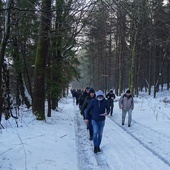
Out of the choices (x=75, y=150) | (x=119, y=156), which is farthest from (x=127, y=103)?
(x=119, y=156)

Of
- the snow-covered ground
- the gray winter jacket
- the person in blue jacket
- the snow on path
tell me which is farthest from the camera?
the gray winter jacket

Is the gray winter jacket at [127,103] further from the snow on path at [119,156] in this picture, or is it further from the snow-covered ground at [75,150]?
the snow on path at [119,156]

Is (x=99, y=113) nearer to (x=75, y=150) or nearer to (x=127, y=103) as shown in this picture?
(x=75, y=150)

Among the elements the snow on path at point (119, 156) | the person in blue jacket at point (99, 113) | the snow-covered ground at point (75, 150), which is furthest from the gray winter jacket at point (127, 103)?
the person in blue jacket at point (99, 113)

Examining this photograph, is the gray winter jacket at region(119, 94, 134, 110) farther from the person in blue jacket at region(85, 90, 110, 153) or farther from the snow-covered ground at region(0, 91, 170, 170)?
the person in blue jacket at region(85, 90, 110, 153)

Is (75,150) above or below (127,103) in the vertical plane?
below

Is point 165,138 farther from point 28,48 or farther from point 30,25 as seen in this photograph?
point 28,48

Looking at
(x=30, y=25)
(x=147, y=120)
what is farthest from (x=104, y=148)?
(x=30, y=25)

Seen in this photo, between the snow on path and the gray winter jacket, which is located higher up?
the gray winter jacket

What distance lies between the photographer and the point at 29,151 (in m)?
7.38

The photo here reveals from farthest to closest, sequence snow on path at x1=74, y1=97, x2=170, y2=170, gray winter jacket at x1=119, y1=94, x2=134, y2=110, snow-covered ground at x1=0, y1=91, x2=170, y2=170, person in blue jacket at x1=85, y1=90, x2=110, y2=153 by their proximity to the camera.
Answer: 1. gray winter jacket at x1=119, y1=94, x2=134, y2=110
2. person in blue jacket at x1=85, y1=90, x2=110, y2=153
3. snow on path at x1=74, y1=97, x2=170, y2=170
4. snow-covered ground at x1=0, y1=91, x2=170, y2=170

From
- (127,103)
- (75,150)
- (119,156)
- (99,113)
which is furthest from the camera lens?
(127,103)

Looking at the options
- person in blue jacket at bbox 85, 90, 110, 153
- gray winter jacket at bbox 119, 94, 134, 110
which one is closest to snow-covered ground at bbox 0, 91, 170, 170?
person in blue jacket at bbox 85, 90, 110, 153

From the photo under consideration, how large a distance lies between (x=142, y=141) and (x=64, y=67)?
31.7 feet
